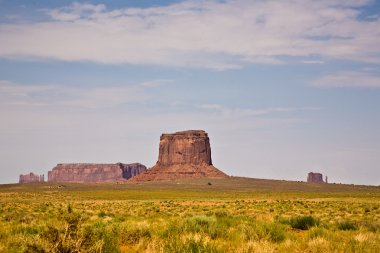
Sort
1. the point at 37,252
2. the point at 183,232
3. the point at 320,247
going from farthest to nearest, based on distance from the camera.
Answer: the point at 183,232 < the point at 320,247 < the point at 37,252

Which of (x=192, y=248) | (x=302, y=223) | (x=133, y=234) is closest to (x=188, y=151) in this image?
(x=302, y=223)

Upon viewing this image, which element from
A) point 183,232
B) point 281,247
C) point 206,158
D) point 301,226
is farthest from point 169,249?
point 206,158

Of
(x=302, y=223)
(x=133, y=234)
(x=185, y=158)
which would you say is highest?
(x=185, y=158)

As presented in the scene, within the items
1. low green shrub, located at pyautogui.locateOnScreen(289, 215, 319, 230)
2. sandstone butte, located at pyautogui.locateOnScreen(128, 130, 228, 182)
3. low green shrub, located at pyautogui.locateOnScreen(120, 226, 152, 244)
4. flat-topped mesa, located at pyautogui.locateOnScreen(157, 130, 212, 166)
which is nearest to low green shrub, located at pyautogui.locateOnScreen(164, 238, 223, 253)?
low green shrub, located at pyautogui.locateOnScreen(120, 226, 152, 244)

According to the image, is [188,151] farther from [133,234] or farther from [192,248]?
[192,248]

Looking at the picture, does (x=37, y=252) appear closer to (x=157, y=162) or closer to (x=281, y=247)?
(x=281, y=247)

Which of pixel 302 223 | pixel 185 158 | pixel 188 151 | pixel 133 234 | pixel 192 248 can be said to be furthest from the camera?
pixel 188 151

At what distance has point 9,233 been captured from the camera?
1280 cm

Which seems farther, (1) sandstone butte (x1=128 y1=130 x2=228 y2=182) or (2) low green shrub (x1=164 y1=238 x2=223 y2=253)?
(1) sandstone butte (x1=128 y1=130 x2=228 y2=182)

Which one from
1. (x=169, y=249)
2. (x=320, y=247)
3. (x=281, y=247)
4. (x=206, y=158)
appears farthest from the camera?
(x=206, y=158)

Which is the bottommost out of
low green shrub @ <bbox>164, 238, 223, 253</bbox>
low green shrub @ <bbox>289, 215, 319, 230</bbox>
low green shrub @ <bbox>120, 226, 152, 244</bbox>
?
low green shrub @ <bbox>289, 215, 319, 230</bbox>

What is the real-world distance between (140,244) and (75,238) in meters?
3.10

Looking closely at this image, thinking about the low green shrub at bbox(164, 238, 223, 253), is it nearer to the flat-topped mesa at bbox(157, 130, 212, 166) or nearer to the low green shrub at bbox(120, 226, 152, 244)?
the low green shrub at bbox(120, 226, 152, 244)

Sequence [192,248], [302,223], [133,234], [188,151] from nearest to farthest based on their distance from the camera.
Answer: [192,248]
[133,234]
[302,223]
[188,151]
